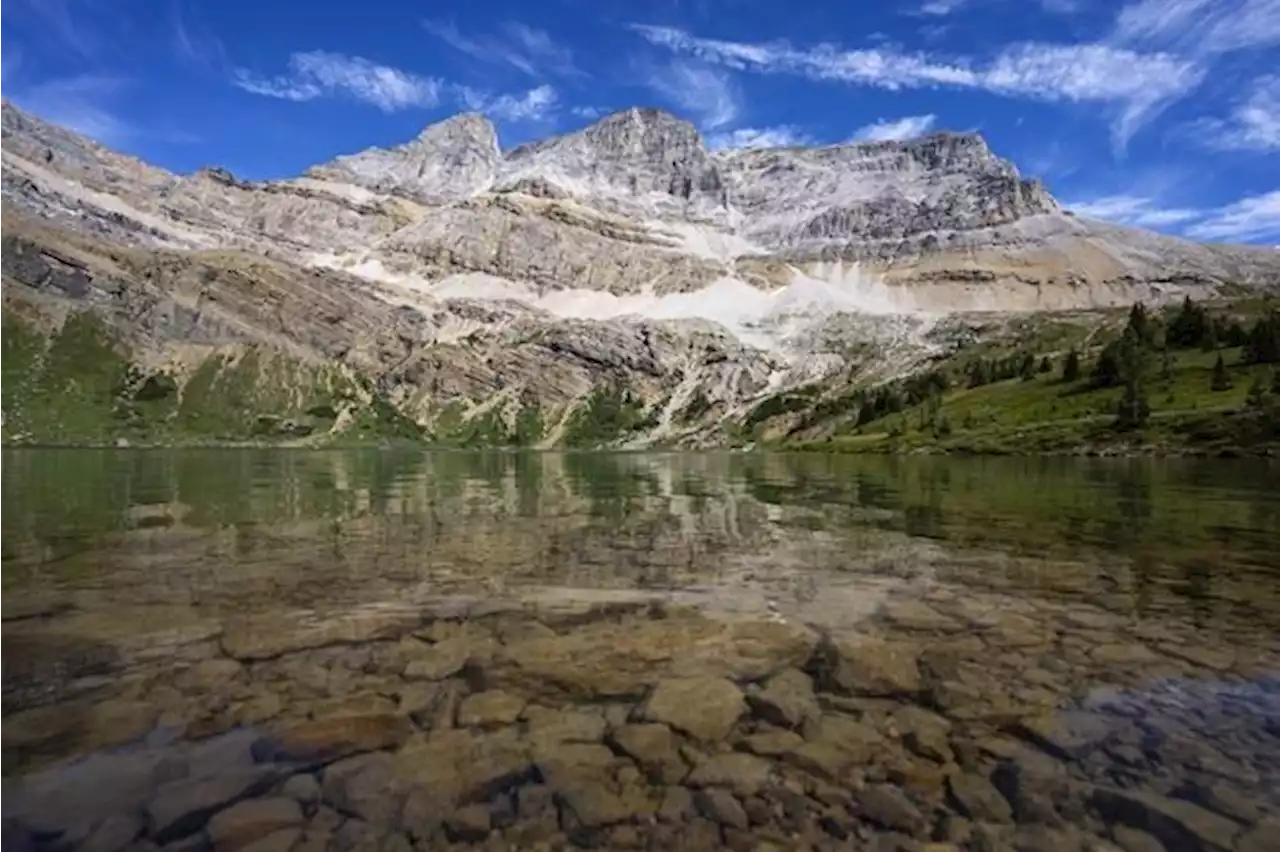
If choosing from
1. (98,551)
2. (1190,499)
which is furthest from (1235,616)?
(1190,499)

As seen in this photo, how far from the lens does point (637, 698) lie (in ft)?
44.0

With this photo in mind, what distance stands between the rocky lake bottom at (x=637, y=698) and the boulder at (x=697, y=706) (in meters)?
0.05

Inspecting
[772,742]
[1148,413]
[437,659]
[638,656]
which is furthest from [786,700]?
[1148,413]

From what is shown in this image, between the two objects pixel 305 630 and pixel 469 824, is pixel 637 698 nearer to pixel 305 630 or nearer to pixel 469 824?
pixel 469 824

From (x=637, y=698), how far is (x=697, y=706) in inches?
40.9

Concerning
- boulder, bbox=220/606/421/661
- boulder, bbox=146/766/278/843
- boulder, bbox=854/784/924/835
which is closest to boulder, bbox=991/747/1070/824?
boulder, bbox=854/784/924/835

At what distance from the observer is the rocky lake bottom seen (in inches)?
363

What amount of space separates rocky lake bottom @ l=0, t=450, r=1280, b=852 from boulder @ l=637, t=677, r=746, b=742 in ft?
0.18

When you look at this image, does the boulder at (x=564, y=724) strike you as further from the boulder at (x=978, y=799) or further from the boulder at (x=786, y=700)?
the boulder at (x=978, y=799)

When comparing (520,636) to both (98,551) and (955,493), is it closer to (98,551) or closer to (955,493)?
(98,551)

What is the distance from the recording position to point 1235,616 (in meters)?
19.1

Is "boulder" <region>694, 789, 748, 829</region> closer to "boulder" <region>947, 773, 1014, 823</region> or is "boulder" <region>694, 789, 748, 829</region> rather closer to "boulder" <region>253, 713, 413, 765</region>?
"boulder" <region>947, 773, 1014, 823</region>

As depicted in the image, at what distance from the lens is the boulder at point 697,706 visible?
39.7 feet

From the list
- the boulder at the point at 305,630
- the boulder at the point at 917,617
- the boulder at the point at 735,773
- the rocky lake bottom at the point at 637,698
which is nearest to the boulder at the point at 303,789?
the rocky lake bottom at the point at 637,698
